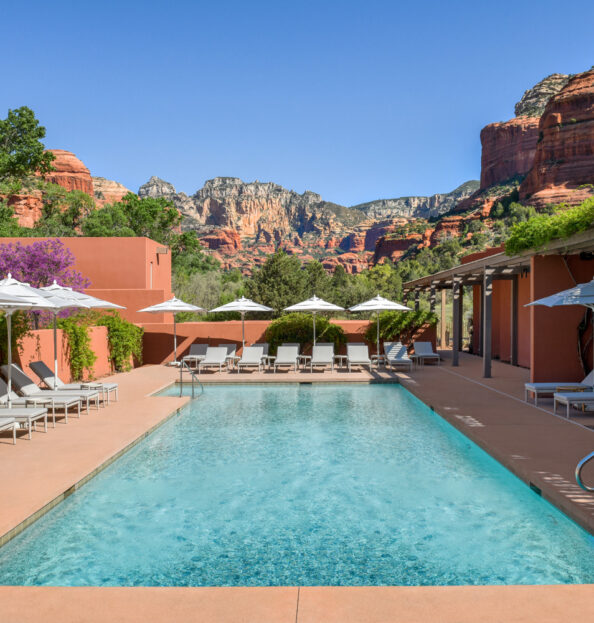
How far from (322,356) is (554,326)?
600 centimetres

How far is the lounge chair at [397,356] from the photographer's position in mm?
13039

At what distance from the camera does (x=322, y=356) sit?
13461 mm

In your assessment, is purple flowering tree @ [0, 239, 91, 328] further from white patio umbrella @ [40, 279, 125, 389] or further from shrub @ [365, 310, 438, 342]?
shrub @ [365, 310, 438, 342]

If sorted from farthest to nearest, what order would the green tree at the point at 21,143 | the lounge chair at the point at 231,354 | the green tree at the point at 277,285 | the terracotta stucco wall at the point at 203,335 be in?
the green tree at the point at 277,285 → the green tree at the point at 21,143 → the terracotta stucco wall at the point at 203,335 → the lounge chair at the point at 231,354

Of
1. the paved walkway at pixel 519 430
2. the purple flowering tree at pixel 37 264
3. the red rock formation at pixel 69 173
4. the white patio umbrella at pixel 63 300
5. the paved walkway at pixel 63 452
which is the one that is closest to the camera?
the paved walkway at pixel 63 452

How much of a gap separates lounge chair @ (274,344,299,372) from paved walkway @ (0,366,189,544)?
14.4 feet

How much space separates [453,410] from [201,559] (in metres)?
5.18

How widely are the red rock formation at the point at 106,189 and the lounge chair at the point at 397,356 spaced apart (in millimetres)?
86676

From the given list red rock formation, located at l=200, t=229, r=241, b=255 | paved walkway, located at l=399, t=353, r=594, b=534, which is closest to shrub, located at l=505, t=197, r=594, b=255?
paved walkway, located at l=399, t=353, r=594, b=534

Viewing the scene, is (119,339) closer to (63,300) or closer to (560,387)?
(63,300)

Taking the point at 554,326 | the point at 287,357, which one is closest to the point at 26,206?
the point at 287,357

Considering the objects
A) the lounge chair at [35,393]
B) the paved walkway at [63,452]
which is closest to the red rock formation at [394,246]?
the paved walkway at [63,452]

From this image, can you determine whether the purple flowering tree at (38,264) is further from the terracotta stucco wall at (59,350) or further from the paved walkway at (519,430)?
the paved walkway at (519,430)

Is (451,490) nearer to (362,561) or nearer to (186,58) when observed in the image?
(362,561)
